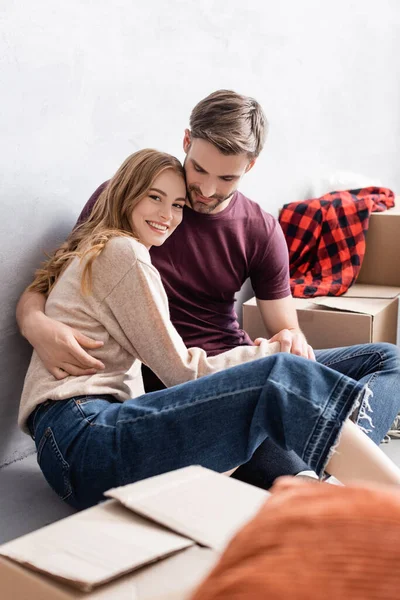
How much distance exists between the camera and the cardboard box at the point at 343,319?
2270mm

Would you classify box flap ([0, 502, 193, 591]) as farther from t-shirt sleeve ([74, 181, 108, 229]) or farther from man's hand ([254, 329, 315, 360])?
t-shirt sleeve ([74, 181, 108, 229])

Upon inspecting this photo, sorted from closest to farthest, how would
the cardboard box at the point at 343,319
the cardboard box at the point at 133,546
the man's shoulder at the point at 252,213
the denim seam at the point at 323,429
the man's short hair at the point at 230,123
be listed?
the cardboard box at the point at 133,546 < the denim seam at the point at 323,429 < the man's short hair at the point at 230,123 < the man's shoulder at the point at 252,213 < the cardboard box at the point at 343,319

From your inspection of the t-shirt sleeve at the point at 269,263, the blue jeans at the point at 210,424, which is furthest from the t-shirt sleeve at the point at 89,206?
the blue jeans at the point at 210,424

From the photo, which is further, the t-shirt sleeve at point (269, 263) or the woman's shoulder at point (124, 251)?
the t-shirt sleeve at point (269, 263)

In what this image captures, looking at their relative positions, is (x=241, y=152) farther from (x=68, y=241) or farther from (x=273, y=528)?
(x=273, y=528)

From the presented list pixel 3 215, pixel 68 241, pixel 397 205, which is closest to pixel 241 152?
pixel 68 241

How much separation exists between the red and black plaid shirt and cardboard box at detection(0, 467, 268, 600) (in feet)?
5.86

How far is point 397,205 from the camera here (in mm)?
2896

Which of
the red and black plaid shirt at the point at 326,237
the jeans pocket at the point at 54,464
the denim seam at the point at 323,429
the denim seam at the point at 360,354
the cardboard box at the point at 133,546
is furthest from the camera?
the red and black plaid shirt at the point at 326,237

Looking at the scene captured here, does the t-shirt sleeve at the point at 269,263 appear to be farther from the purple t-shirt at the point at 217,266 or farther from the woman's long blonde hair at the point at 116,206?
the woman's long blonde hair at the point at 116,206

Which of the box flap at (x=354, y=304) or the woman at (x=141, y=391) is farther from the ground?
the woman at (x=141, y=391)

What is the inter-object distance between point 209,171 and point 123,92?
1.40 feet

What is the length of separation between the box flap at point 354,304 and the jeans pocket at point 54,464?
114cm

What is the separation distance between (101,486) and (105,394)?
0.20 m
